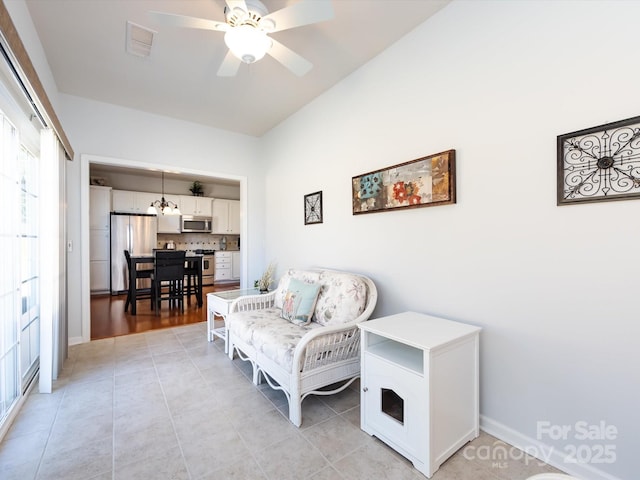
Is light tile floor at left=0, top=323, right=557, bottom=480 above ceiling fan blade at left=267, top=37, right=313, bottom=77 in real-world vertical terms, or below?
below

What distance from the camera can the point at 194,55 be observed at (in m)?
2.50

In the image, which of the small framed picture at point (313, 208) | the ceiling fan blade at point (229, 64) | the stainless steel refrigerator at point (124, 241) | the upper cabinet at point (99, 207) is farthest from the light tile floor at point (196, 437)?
the upper cabinet at point (99, 207)

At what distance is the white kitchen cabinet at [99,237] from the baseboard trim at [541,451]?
22.7 feet

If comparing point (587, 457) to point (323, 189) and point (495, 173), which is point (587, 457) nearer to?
point (495, 173)

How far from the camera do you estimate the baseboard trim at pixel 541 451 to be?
137cm

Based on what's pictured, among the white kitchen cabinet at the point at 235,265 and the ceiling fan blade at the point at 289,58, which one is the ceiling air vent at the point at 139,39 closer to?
the ceiling fan blade at the point at 289,58

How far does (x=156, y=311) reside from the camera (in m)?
4.54

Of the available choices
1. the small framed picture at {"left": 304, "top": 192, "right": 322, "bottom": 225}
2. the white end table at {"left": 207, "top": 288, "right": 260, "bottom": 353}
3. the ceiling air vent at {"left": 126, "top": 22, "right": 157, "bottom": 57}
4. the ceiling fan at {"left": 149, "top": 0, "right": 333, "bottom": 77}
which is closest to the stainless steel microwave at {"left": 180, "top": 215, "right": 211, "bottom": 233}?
the white end table at {"left": 207, "top": 288, "right": 260, "bottom": 353}

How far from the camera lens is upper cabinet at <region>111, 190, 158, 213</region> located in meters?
6.18

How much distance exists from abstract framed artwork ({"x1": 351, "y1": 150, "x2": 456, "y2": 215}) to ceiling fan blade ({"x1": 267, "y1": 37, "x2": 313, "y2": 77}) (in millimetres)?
988

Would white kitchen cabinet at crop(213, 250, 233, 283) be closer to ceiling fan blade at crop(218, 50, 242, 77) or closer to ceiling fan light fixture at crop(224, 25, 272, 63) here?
ceiling fan blade at crop(218, 50, 242, 77)

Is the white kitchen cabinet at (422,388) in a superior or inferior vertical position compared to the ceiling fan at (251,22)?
inferior

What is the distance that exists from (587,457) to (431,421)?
0.76 metres

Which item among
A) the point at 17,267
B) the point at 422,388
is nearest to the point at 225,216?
the point at 17,267
